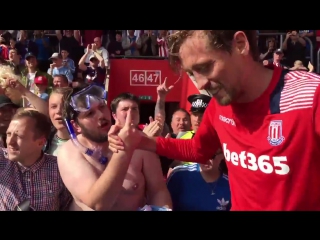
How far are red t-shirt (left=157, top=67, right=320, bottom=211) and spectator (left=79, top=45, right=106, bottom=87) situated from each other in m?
6.65

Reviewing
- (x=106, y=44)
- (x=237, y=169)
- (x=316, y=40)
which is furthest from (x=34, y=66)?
(x=237, y=169)

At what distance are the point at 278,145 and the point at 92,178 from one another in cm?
112

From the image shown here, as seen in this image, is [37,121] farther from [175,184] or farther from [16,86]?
[16,86]

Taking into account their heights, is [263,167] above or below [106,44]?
above

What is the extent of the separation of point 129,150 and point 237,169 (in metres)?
0.59

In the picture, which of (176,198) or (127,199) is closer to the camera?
(127,199)

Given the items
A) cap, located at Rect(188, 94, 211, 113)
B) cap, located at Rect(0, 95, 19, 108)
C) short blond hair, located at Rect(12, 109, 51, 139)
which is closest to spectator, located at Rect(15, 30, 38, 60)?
cap, located at Rect(0, 95, 19, 108)

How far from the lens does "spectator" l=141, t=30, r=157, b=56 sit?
453 inches

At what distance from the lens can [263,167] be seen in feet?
7.46

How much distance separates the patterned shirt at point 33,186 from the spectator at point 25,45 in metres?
8.32

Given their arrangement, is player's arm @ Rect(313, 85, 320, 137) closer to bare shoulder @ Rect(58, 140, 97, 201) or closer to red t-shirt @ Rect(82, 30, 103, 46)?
bare shoulder @ Rect(58, 140, 97, 201)

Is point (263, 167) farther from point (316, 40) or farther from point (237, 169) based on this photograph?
point (316, 40)

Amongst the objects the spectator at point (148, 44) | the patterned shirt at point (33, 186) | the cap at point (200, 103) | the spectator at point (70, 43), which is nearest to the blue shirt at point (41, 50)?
the spectator at point (70, 43)

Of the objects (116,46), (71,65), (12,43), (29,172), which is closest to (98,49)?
(71,65)
